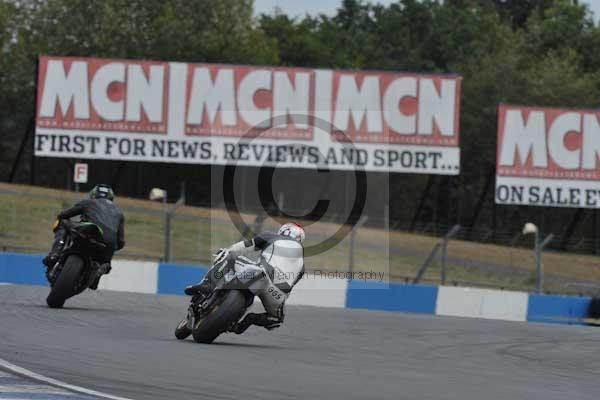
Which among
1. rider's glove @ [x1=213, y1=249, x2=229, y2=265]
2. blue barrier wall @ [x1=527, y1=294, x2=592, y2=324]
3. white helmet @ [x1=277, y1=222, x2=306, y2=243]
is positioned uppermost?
white helmet @ [x1=277, y1=222, x2=306, y2=243]

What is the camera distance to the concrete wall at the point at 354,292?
21594 mm

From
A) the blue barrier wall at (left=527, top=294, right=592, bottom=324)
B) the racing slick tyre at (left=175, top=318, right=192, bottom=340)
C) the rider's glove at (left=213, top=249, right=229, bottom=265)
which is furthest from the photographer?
the blue barrier wall at (left=527, top=294, right=592, bottom=324)

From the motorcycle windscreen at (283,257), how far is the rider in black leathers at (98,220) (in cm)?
365

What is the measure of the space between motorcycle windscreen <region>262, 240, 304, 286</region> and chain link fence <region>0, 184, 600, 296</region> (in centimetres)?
1240

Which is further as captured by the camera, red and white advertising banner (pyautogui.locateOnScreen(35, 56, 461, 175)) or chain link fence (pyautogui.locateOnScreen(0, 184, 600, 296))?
red and white advertising banner (pyautogui.locateOnScreen(35, 56, 461, 175))

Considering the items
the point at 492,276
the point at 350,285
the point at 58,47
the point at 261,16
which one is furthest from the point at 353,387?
the point at 261,16

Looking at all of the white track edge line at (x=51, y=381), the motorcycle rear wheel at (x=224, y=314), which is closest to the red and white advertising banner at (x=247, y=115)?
the motorcycle rear wheel at (x=224, y=314)

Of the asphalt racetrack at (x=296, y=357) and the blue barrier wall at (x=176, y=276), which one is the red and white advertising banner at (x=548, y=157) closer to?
the blue barrier wall at (x=176, y=276)

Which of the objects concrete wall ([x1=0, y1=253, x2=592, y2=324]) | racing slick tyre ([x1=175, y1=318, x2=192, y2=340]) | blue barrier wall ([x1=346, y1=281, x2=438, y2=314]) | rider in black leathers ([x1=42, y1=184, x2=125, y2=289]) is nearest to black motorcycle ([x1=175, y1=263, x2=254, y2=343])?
racing slick tyre ([x1=175, y1=318, x2=192, y2=340])

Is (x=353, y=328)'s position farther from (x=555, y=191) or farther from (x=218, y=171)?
(x=218, y=171)

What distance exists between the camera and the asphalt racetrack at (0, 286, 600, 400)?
8172 mm

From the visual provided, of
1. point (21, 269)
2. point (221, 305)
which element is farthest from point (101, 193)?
point (21, 269)

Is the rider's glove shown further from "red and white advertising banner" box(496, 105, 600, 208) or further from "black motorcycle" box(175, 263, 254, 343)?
"red and white advertising banner" box(496, 105, 600, 208)

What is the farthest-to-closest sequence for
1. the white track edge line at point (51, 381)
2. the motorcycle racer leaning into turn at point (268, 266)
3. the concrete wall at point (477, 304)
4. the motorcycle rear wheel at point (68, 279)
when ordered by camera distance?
the concrete wall at point (477, 304), the motorcycle rear wheel at point (68, 279), the motorcycle racer leaning into turn at point (268, 266), the white track edge line at point (51, 381)
